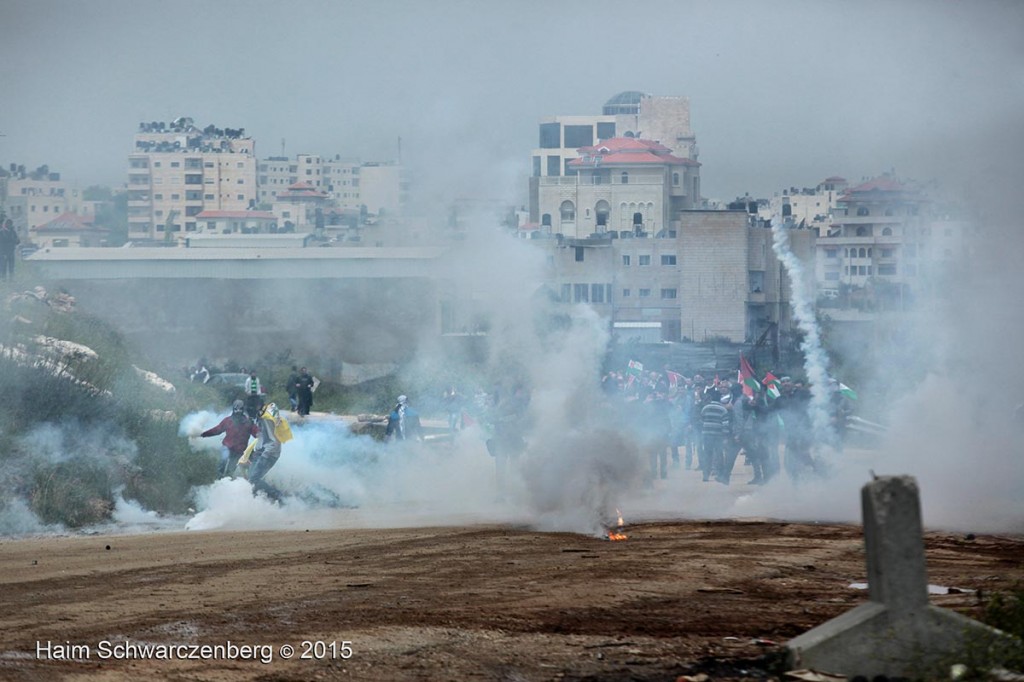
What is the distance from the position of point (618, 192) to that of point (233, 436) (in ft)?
115

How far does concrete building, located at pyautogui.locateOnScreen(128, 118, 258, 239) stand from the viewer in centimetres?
10925

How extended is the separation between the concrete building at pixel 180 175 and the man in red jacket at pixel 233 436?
3310 inches

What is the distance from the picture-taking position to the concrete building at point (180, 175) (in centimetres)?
10925

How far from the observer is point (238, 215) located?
10562 cm

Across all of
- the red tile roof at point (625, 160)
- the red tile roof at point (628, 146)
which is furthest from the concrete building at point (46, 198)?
the red tile roof at point (625, 160)

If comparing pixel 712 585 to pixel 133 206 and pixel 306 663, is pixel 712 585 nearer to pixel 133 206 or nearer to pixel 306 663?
pixel 306 663

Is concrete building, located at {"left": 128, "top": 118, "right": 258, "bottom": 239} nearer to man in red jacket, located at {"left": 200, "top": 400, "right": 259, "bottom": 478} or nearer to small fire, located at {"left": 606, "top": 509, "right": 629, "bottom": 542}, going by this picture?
man in red jacket, located at {"left": 200, "top": 400, "right": 259, "bottom": 478}

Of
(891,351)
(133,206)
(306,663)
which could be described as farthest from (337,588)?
(133,206)

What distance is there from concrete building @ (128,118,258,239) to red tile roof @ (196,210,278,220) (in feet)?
8.72

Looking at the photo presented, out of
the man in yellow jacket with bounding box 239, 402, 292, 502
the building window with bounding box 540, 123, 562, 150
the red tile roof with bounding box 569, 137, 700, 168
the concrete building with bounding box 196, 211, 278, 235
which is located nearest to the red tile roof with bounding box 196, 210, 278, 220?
the concrete building with bounding box 196, 211, 278, 235

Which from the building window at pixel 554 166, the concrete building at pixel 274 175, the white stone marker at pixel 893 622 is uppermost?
the concrete building at pixel 274 175

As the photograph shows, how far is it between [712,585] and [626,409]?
1256 cm

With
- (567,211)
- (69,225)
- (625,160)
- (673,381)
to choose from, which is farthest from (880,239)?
(69,225)

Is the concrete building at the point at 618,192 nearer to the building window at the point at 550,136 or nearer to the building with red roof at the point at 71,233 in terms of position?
the building window at the point at 550,136
